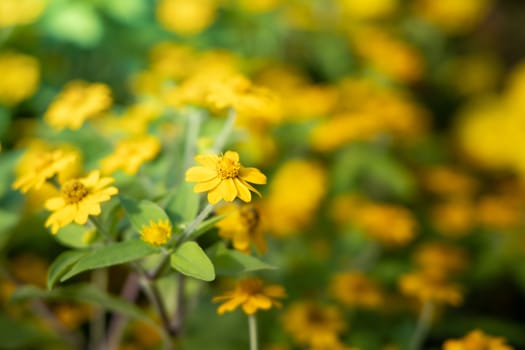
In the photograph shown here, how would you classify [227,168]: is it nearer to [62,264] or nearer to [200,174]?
[200,174]

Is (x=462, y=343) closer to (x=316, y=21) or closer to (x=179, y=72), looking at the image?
(x=179, y=72)

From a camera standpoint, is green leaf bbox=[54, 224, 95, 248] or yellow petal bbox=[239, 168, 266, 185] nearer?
yellow petal bbox=[239, 168, 266, 185]

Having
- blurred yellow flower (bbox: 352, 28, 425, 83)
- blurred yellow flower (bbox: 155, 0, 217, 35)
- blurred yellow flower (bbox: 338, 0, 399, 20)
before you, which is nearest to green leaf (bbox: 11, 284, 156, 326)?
blurred yellow flower (bbox: 155, 0, 217, 35)

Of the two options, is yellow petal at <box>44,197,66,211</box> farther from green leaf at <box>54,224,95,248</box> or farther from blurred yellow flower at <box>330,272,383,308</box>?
blurred yellow flower at <box>330,272,383,308</box>

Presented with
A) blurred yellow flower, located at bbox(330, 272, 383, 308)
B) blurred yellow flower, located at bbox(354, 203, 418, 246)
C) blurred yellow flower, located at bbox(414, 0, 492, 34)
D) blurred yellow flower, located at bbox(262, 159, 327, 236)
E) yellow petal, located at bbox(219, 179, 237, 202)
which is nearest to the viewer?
yellow petal, located at bbox(219, 179, 237, 202)

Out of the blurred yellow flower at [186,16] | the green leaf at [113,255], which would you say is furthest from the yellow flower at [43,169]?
the blurred yellow flower at [186,16]
